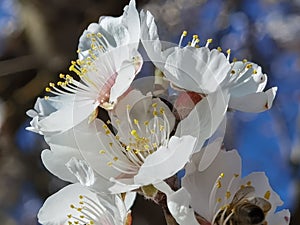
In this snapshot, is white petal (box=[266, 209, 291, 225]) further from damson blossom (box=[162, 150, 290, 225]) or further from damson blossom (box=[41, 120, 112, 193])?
damson blossom (box=[41, 120, 112, 193])

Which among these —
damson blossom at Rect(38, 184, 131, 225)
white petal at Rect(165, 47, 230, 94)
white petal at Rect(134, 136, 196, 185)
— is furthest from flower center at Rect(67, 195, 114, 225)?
white petal at Rect(165, 47, 230, 94)

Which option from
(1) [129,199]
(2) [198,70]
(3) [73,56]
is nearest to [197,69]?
(2) [198,70]

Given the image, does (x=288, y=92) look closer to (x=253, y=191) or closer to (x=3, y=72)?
(x=3, y=72)

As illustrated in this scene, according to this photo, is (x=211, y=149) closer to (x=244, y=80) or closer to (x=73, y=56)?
(x=244, y=80)

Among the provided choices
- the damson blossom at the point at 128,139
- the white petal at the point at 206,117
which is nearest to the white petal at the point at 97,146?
the damson blossom at the point at 128,139

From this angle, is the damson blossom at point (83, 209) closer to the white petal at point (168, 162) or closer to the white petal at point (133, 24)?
the white petal at point (168, 162)

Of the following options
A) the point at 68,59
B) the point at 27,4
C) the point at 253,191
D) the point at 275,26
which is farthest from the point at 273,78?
the point at 253,191
